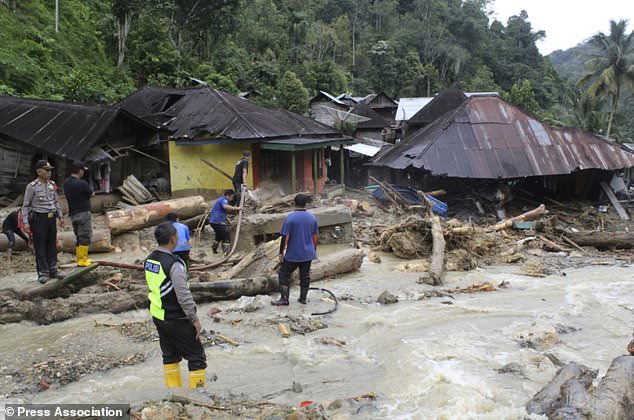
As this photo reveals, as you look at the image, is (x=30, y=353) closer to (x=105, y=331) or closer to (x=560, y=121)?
(x=105, y=331)

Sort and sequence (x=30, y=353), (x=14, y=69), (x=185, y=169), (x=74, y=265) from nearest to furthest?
1. (x=30, y=353)
2. (x=74, y=265)
3. (x=185, y=169)
4. (x=14, y=69)

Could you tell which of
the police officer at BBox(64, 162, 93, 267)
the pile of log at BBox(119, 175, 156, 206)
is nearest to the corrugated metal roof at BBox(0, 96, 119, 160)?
the pile of log at BBox(119, 175, 156, 206)

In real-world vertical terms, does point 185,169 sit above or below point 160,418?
above

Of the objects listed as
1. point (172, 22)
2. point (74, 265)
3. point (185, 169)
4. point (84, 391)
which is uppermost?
point (172, 22)

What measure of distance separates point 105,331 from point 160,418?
322 cm

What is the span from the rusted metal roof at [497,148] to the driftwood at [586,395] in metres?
14.0

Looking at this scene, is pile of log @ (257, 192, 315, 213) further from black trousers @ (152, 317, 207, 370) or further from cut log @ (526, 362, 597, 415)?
cut log @ (526, 362, 597, 415)

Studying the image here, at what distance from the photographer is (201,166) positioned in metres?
18.6

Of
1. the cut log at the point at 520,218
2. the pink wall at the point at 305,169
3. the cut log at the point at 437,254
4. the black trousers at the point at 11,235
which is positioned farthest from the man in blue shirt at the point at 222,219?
the pink wall at the point at 305,169

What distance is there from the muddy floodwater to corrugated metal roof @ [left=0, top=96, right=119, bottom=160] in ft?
27.4

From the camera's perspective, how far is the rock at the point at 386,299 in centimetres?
833

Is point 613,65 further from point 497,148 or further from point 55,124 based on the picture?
point 55,124

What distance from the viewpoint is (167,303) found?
4465 mm

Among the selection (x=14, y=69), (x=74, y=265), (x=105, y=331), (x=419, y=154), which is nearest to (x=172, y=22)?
(x=14, y=69)
